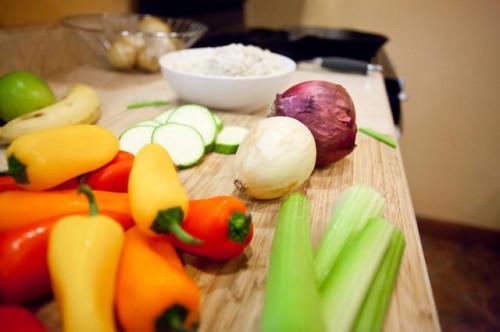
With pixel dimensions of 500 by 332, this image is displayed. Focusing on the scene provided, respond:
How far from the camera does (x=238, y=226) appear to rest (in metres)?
0.45

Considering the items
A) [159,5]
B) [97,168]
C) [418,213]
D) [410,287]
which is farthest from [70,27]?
[418,213]

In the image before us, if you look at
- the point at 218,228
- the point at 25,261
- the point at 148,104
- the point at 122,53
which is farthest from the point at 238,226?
the point at 122,53

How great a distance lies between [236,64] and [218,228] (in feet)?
1.96

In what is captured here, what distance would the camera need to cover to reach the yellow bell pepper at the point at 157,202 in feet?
1.35

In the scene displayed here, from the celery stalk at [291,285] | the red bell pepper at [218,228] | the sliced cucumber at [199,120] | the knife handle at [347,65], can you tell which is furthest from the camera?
the knife handle at [347,65]

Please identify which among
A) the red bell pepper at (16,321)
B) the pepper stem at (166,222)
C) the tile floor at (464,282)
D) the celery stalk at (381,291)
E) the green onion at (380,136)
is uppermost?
the pepper stem at (166,222)

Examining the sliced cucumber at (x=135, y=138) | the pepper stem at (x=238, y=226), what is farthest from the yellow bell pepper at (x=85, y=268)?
the sliced cucumber at (x=135, y=138)

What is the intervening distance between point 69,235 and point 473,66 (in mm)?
1956

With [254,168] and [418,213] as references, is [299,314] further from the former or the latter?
[418,213]

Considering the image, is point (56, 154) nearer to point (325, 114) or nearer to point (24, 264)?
point (24, 264)

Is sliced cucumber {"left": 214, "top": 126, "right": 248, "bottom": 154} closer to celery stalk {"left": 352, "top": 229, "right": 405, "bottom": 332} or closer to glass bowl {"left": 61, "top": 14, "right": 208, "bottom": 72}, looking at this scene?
celery stalk {"left": 352, "top": 229, "right": 405, "bottom": 332}

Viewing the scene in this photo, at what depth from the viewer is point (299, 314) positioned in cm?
34

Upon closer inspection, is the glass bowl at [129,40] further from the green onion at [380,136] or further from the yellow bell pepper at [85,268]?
the yellow bell pepper at [85,268]

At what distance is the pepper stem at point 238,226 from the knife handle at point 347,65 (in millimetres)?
1071
